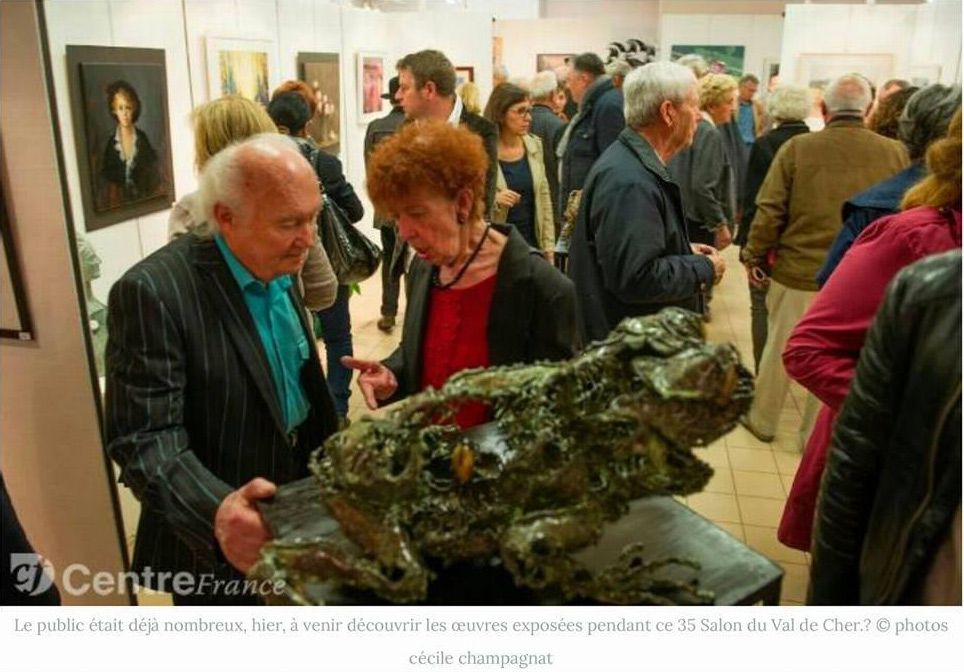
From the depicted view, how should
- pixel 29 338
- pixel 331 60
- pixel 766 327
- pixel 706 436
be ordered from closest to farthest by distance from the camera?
pixel 706 436 → pixel 29 338 → pixel 766 327 → pixel 331 60

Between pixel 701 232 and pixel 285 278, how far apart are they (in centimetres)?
376

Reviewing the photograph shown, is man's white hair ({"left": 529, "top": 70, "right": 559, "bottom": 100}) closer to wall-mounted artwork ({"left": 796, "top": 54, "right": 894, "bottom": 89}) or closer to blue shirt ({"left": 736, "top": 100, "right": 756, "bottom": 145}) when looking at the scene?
wall-mounted artwork ({"left": 796, "top": 54, "right": 894, "bottom": 89})

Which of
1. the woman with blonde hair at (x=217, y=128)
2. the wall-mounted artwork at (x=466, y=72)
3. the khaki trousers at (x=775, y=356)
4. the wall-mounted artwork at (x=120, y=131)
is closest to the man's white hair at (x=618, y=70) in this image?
the wall-mounted artwork at (x=466, y=72)

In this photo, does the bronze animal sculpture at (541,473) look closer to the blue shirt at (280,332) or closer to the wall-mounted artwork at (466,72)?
the blue shirt at (280,332)

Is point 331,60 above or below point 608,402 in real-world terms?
above

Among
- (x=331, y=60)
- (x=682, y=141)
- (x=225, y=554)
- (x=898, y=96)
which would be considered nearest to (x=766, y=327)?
(x=898, y=96)

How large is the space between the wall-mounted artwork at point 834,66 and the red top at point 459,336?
6.72 m

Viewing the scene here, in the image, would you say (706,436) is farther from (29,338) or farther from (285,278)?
(29,338)

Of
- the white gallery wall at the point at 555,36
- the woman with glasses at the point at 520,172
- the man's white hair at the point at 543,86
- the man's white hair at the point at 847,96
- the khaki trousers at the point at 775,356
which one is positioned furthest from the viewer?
the white gallery wall at the point at 555,36

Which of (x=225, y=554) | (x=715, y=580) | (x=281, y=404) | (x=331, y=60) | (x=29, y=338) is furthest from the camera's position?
(x=331, y=60)

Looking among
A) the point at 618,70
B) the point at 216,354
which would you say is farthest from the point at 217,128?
the point at 618,70

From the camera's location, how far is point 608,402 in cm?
133

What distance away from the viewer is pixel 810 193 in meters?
3.82

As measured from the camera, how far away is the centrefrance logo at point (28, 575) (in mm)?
1685
